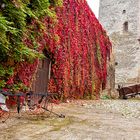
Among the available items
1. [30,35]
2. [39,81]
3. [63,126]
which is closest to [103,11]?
[39,81]

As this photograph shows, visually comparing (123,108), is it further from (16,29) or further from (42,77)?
(16,29)

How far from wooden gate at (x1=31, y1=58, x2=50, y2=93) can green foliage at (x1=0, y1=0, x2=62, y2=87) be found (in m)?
2.34

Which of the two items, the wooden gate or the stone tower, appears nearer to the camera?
the wooden gate

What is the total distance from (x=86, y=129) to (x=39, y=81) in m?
5.08

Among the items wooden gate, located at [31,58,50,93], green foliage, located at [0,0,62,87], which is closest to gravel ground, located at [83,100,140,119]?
wooden gate, located at [31,58,50,93]

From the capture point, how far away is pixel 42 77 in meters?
9.55

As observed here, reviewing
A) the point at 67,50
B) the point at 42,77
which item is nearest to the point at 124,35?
the point at 67,50

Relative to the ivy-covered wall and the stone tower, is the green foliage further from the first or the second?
the stone tower

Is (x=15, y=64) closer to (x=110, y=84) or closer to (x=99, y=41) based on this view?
(x=99, y=41)

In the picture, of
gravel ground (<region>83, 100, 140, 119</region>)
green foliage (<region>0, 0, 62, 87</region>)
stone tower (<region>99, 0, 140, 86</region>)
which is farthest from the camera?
stone tower (<region>99, 0, 140, 86</region>)

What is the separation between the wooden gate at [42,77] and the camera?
364 inches

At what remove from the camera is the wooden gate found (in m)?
9.24

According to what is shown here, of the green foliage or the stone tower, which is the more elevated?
the stone tower

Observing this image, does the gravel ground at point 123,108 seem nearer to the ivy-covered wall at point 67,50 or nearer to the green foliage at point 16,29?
the ivy-covered wall at point 67,50
